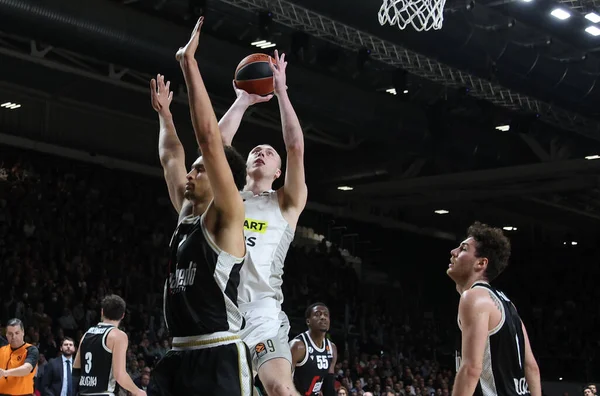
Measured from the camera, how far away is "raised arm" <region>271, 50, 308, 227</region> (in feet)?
17.7

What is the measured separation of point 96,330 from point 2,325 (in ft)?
27.7

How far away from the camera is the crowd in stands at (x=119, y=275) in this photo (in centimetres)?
1772

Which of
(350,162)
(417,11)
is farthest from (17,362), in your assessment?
(350,162)

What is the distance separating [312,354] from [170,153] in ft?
16.8

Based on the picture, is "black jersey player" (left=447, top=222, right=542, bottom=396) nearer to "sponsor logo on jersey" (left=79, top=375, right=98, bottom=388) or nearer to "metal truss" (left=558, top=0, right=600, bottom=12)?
"sponsor logo on jersey" (left=79, top=375, right=98, bottom=388)

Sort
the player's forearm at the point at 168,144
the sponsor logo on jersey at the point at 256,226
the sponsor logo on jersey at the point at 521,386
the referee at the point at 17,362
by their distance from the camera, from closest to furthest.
Result: the sponsor logo on jersey at the point at 521,386 → the player's forearm at the point at 168,144 → the sponsor logo on jersey at the point at 256,226 → the referee at the point at 17,362

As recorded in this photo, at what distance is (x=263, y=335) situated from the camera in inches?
236

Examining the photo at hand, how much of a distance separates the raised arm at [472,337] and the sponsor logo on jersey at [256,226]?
4.94ft

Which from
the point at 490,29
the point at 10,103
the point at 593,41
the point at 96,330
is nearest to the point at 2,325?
the point at 10,103

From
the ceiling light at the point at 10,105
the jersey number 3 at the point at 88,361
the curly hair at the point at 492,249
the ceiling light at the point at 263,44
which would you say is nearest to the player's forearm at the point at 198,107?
the curly hair at the point at 492,249

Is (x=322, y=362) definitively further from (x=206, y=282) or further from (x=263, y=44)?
(x=263, y=44)

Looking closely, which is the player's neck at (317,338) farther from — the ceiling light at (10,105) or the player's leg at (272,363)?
the ceiling light at (10,105)

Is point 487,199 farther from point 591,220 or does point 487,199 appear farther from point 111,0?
point 111,0

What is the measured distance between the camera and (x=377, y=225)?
95.9 ft
